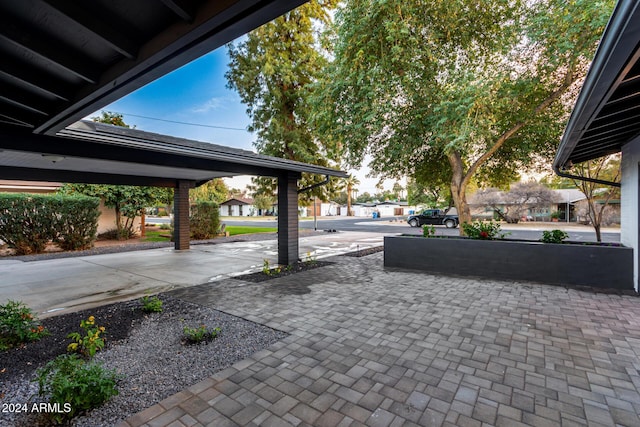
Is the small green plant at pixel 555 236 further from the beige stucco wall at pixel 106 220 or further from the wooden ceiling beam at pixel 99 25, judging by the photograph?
the beige stucco wall at pixel 106 220

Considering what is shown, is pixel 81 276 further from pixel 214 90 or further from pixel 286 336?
pixel 214 90

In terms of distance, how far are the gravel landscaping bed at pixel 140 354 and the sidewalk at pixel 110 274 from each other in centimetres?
94

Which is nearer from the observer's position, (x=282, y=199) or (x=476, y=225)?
(x=476, y=225)

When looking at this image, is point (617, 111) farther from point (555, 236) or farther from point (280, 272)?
point (280, 272)

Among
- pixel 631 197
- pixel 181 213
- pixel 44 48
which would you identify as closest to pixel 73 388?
pixel 44 48

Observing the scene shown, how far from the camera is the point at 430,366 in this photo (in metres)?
2.60

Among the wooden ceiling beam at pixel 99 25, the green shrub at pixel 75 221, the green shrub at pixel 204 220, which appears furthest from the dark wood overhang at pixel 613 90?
the green shrub at pixel 75 221

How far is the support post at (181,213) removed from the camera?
9.96 meters

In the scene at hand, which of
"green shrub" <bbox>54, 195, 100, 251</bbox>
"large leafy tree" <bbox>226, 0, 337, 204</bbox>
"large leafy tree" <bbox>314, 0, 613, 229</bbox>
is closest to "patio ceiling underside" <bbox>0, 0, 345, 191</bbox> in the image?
"large leafy tree" <bbox>314, 0, 613, 229</bbox>

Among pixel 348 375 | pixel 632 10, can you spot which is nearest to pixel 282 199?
pixel 348 375

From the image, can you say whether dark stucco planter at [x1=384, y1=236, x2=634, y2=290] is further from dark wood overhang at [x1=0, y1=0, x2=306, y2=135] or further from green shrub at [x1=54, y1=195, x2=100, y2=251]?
green shrub at [x1=54, y1=195, x2=100, y2=251]

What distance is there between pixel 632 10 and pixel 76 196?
13848mm

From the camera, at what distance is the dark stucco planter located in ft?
16.0

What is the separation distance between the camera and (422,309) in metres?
4.05
